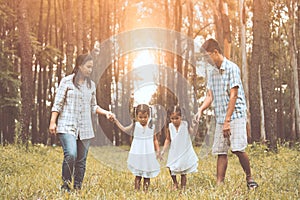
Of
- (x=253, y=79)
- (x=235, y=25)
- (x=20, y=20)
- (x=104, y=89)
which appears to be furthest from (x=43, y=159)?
(x=235, y=25)

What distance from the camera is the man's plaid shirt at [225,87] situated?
704 centimetres

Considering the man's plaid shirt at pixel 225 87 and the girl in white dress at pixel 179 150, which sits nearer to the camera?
the man's plaid shirt at pixel 225 87

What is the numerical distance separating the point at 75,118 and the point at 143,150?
111cm

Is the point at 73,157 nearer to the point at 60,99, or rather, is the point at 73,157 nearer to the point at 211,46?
the point at 60,99

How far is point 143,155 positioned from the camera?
7160 millimetres

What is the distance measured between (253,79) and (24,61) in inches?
310

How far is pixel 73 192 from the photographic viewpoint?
21.4 ft

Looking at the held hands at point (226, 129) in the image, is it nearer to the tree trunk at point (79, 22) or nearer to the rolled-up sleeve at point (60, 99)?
the rolled-up sleeve at point (60, 99)

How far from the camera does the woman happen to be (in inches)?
266

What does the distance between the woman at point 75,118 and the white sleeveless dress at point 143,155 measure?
0.57m

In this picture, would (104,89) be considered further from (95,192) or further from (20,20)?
(95,192)

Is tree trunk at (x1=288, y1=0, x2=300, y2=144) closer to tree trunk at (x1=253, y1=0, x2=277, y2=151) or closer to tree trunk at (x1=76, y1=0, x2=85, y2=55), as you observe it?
tree trunk at (x1=253, y1=0, x2=277, y2=151)

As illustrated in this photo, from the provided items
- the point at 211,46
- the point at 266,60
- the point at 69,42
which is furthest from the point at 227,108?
the point at 69,42

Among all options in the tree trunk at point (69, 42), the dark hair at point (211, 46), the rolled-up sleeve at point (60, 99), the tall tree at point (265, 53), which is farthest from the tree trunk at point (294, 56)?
the rolled-up sleeve at point (60, 99)
